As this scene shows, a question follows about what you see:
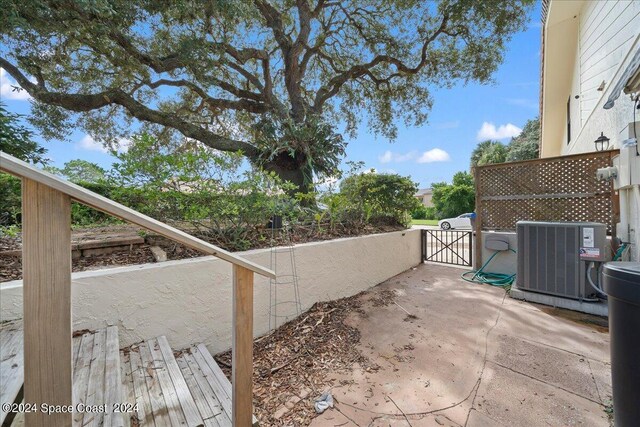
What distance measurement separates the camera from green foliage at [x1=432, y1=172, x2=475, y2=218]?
1848 cm

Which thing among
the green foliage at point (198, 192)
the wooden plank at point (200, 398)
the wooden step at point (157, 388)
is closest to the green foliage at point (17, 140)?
the green foliage at point (198, 192)

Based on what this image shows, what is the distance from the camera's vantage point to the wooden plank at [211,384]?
144 centimetres

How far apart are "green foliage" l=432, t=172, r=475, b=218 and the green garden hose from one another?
596 inches

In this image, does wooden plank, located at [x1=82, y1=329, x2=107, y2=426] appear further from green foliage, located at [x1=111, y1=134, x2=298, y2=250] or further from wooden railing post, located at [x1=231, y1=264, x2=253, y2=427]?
green foliage, located at [x1=111, y1=134, x2=298, y2=250]

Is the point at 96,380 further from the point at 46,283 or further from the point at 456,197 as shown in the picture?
the point at 456,197

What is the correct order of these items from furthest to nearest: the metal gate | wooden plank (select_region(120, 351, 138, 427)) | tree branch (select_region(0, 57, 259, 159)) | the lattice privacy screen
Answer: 1. the metal gate
2. tree branch (select_region(0, 57, 259, 159))
3. the lattice privacy screen
4. wooden plank (select_region(120, 351, 138, 427))

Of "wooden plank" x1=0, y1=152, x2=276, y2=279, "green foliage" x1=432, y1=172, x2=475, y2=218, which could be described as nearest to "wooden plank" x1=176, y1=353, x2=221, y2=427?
"wooden plank" x1=0, y1=152, x2=276, y2=279

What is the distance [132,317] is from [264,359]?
116cm

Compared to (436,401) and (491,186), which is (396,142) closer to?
(491,186)

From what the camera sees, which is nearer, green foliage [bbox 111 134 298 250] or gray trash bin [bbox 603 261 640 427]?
gray trash bin [bbox 603 261 640 427]

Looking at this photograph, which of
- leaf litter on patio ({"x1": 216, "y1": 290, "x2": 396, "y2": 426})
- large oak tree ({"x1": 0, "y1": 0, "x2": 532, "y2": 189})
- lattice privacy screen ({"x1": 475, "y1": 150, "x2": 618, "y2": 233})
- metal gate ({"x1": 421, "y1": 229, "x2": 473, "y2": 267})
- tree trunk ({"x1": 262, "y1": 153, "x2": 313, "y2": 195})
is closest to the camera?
leaf litter on patio ({"x1": 216, "y1": 290, "x2": 396, "y2": 426})

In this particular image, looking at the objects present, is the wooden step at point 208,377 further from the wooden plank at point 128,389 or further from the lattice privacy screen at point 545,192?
the lattice privacy screen at point 545,192

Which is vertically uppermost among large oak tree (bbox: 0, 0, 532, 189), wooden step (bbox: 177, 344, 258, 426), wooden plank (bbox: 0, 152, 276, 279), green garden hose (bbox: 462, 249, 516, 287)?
large oak tree (bbox: 0, 0, 532, 189)

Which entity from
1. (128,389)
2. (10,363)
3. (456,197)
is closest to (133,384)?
(128,389)
